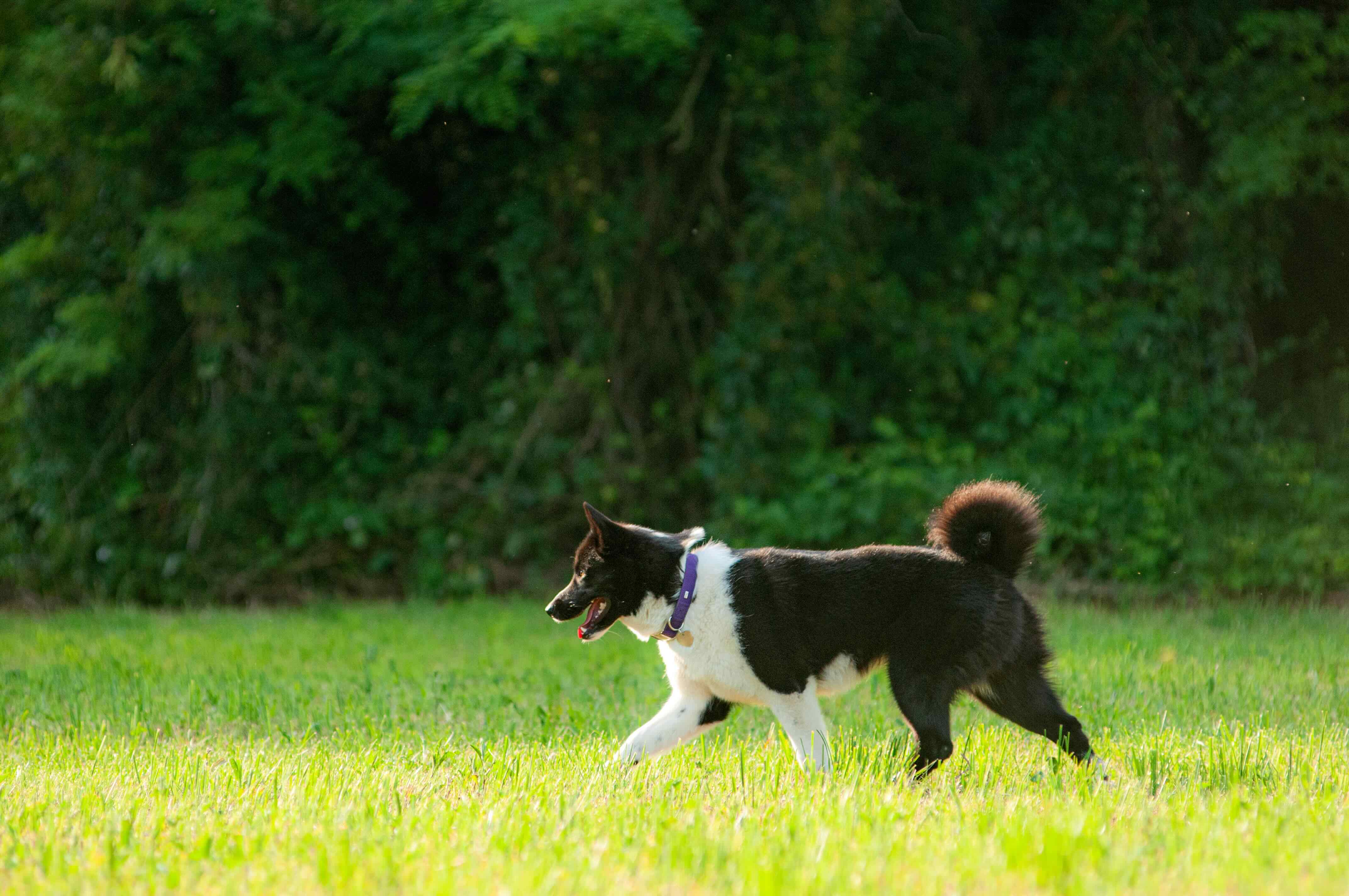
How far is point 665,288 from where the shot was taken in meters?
10.7

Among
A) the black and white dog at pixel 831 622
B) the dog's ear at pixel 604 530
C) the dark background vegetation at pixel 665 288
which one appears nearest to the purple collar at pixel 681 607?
the black and white dog at pixel 831 622

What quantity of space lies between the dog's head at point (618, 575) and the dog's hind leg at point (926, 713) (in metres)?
0.83

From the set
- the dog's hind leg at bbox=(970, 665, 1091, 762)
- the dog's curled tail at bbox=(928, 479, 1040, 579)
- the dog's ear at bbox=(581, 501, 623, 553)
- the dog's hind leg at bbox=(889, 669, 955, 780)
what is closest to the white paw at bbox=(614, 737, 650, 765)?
the dog's ear at bbox=(581, 501, 623, 553)

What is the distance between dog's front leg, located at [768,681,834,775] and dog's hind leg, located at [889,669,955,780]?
268 millimetres

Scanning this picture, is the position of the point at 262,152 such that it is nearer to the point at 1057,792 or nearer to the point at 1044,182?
the point at 1044,182

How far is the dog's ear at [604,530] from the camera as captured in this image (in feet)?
15.5

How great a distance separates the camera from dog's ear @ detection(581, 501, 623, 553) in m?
4.71

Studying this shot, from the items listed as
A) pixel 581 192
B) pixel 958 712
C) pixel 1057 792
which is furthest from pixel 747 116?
pixel 1057 792

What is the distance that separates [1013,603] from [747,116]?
20.2 ft

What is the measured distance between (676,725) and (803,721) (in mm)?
437

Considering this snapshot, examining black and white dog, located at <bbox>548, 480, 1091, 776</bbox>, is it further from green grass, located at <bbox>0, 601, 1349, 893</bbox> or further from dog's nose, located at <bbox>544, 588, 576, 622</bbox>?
green grass, located at <bbox>0, 601, 1349, 893</bbox>

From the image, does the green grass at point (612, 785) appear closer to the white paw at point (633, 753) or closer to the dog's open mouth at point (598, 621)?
the white paw at point (633, 753)

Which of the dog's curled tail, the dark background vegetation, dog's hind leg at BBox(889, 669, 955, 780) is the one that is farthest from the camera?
the dark background vegetation

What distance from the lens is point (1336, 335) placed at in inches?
406
